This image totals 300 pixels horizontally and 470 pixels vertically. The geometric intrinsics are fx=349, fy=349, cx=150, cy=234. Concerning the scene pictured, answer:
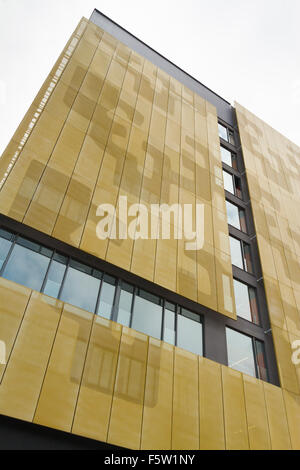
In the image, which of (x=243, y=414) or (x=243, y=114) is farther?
(x=243, y=114)

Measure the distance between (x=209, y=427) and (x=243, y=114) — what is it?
28.2 m

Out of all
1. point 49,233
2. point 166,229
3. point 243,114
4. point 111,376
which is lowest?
point 111,376

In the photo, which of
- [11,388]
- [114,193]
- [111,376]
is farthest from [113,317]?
[114,193]

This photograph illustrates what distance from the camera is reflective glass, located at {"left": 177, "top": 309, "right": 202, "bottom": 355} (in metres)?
17.0

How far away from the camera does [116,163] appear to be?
19453mm

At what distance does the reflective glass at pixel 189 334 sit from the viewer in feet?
55.6

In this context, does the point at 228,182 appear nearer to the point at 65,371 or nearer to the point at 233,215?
the point at 233,215

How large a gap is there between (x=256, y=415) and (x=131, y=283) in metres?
8.39

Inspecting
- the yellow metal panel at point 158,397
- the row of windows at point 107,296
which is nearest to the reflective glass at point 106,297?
the row of windows at point 107,296

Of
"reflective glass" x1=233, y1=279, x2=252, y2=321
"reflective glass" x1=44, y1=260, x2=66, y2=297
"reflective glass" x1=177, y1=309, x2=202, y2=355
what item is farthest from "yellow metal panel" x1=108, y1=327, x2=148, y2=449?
"reflective glass" x1=233, y1=279, x2=252, y2=321

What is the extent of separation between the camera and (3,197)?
14.6 meters

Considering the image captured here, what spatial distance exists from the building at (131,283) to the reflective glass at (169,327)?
6 centimetres

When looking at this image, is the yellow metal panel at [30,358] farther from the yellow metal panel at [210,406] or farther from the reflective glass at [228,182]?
the reflective glass at [228,182]

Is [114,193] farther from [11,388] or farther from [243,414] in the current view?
[243,414]
